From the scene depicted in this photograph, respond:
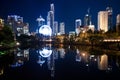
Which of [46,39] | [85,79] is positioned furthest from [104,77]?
[46,39]

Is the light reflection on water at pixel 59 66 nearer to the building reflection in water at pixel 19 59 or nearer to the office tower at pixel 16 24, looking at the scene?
the building reflection in water at pixel 19 59

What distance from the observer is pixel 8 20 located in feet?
562

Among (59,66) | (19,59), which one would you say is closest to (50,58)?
(19,59)

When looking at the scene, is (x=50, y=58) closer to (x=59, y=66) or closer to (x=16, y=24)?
(x=59, y=66)

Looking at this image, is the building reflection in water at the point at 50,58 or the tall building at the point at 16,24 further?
the tall building at the point at 16,24

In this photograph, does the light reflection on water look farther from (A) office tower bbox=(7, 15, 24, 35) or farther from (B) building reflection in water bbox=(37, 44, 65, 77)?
(A) office tower bbox=(7, 15, 24, 35)

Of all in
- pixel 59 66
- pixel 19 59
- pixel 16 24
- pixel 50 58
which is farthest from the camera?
pixel 16 24

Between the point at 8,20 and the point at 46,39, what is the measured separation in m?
27.3

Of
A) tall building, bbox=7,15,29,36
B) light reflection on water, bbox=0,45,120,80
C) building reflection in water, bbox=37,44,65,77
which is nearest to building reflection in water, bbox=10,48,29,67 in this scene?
light reflection on water, bbox=0,45,120,80

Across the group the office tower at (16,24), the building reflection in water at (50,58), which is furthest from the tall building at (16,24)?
the building reflection in water at (50,58)

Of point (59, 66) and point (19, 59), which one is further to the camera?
point (19, 59)

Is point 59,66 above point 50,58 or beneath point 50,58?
beneath

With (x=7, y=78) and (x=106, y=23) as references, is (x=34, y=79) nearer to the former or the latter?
(x=7, y=78)

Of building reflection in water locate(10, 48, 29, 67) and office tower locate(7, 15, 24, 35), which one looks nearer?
building reflection in water locate(10, 48, 29, 67)
